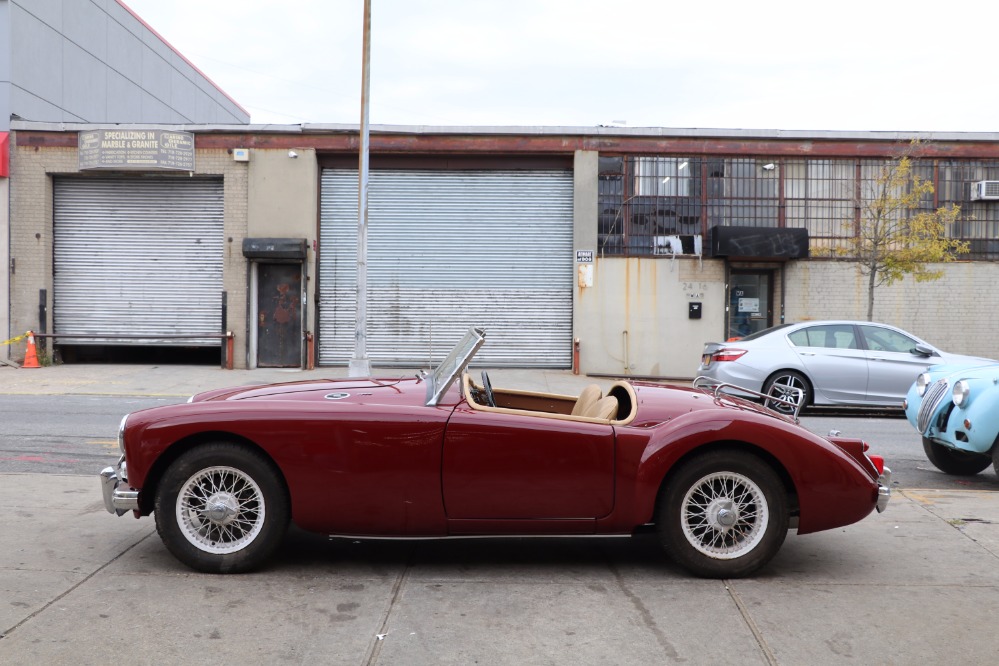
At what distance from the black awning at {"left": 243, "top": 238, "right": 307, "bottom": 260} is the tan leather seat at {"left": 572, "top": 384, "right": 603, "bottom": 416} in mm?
14161

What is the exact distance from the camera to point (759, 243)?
18.2m

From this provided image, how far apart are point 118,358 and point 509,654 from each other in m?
20.8

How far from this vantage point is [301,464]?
4531mm

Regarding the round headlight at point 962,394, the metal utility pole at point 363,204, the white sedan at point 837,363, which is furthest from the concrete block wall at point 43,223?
the round headlight at point 962,394

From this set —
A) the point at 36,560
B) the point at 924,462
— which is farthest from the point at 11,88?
the point at 924,462

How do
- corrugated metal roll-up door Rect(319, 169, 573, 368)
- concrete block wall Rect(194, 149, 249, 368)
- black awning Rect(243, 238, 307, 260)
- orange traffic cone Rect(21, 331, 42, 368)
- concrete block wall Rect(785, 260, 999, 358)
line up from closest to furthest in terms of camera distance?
orange traffic cone Rect(21, 331, 42, 368)
black awning Rect(243, 238, 307, 260)
concrete block wall Rect(785, 260, 999, 358)
concrete block wall Rect(194, 149, 249, 368)
corrugated metal roll-up door Rect(319, 169, 573, 368)

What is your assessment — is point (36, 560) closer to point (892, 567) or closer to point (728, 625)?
point (728, 625)

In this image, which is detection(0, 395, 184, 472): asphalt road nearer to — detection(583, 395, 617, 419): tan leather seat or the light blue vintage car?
detection(583, 395, 617, 419): tan leather seat

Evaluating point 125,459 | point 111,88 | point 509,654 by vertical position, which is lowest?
point 509,654

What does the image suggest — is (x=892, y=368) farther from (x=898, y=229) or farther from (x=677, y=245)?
(x=677, y=245)

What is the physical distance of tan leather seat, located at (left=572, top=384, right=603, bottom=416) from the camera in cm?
539

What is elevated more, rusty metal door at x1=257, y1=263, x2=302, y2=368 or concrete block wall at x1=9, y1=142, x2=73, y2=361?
concrete block wall at x1=9, y1=142, x2=73, y2=361

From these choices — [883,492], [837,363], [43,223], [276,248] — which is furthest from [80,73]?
[883,492]

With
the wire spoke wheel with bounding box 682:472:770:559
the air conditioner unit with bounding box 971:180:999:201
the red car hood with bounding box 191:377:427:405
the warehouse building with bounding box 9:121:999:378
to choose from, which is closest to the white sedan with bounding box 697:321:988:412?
the warehouse building with bounding box 9:121:999:378
